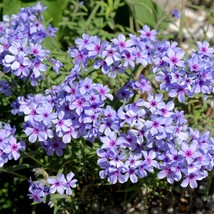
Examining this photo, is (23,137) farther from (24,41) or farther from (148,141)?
(148,141)

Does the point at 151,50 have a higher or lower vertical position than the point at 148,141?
higher

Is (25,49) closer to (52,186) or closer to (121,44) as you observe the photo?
(121,44)

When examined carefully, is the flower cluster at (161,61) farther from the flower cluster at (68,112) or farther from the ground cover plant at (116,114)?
the flower cluster at (68,112)

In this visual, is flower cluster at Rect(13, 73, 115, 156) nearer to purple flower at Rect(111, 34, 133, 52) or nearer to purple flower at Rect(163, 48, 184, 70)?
purple flower at Rect(111, 34, 133, 52)

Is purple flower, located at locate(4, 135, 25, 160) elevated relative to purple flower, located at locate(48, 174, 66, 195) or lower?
elevated

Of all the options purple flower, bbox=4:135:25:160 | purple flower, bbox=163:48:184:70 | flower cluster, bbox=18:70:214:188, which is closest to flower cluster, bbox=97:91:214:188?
flower cluster, bbox=18:70:214:188

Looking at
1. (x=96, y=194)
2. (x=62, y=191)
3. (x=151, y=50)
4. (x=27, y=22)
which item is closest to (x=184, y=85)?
(x=151, y=50)
